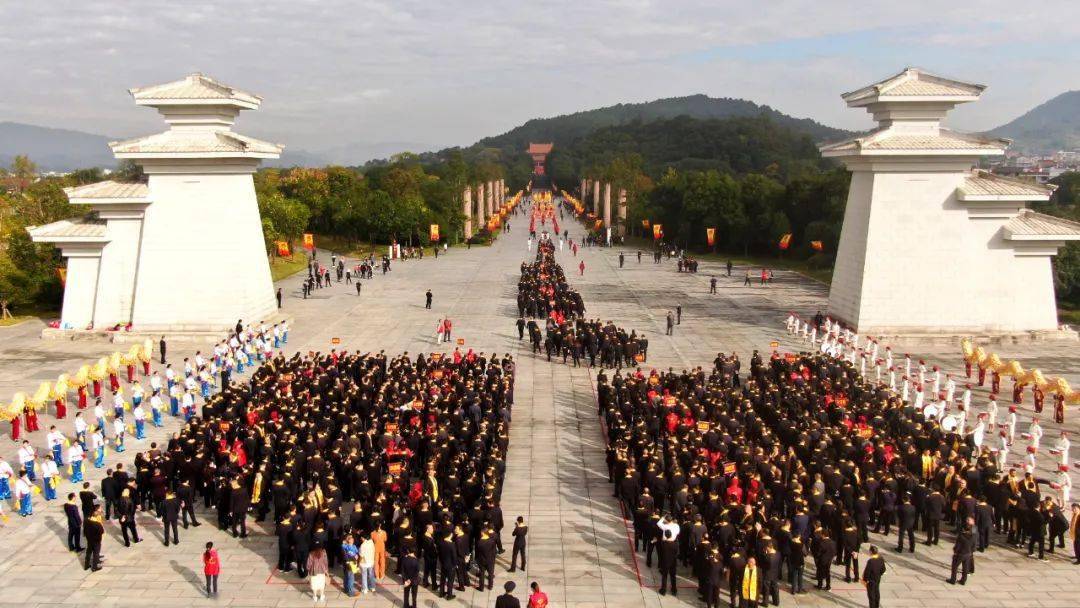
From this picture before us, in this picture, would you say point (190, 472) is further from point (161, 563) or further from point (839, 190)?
point (839, 190)

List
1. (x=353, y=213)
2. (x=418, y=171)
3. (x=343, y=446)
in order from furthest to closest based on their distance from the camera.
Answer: (x=418, y=171) → (x=353, y=213) → (x=343, y=446)

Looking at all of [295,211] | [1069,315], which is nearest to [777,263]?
[1069,315]

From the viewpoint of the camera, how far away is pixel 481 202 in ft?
277

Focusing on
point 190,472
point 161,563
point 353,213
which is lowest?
point 161,563

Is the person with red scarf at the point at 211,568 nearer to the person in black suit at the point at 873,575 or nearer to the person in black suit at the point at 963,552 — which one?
the person in black suit at the point at 873,575

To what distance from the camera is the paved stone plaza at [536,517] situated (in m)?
12.9

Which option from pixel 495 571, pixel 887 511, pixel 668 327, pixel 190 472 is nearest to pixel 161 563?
pixel 190 472

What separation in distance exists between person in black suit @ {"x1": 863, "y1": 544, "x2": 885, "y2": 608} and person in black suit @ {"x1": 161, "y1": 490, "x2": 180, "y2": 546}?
1085cm

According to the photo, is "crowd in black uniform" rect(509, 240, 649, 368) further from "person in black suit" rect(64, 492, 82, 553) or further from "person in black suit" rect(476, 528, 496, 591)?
"person in black suit" rect(64, 492, 82, 553)

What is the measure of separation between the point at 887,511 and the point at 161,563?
1199 centimetres

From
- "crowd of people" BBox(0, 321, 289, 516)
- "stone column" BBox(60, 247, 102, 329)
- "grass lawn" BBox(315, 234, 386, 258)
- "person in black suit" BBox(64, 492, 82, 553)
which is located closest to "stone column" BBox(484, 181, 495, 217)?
"grass lawn" BBox(315, 234, 386, 258)

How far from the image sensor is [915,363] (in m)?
27.7

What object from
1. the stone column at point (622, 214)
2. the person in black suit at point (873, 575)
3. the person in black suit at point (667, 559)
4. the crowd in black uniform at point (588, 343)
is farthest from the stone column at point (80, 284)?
the stone column at point (622, 214)

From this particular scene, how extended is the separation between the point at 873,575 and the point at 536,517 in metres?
5.98
